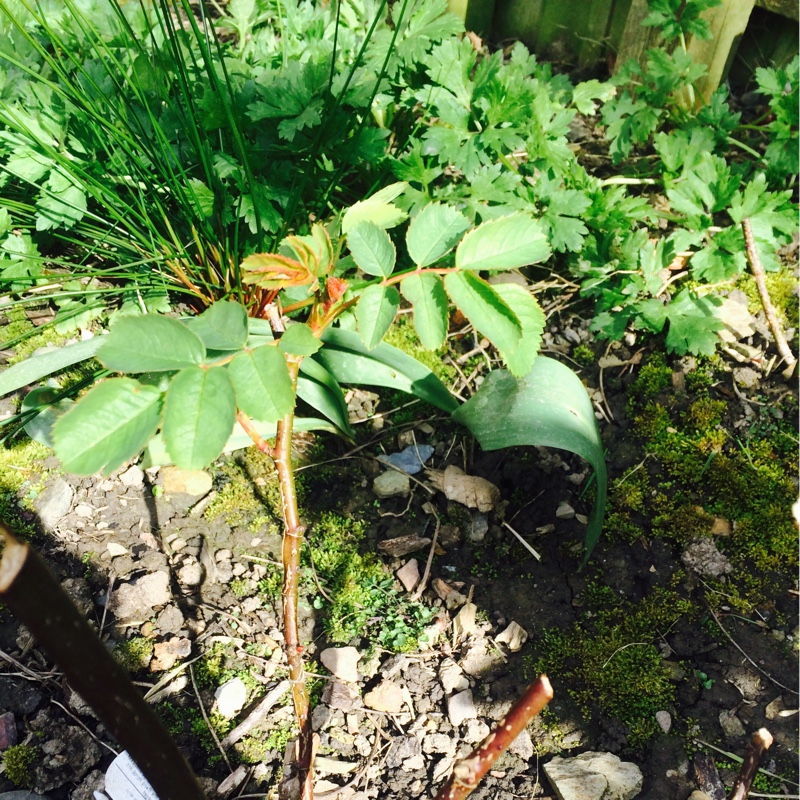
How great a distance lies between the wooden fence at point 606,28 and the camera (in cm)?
269

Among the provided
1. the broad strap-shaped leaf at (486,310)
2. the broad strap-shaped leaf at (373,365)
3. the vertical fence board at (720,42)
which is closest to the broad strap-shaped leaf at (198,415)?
the broad strap-shaped leaf at (486,310)

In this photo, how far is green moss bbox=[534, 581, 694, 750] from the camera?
5.08ft

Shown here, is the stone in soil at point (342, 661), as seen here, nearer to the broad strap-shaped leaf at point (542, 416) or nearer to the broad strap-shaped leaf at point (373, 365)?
the broad strap-shaped leaf at point (542, 416)

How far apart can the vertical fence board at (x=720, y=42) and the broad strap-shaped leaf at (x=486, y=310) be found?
7.02 feet

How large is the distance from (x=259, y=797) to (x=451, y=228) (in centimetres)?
116

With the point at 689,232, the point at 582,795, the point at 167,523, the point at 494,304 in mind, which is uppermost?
the point at 494,304

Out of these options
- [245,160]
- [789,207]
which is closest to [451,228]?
[245,160]

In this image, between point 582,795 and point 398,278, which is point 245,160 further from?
point 582,795

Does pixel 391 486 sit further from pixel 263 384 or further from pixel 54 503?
pixel 263 384

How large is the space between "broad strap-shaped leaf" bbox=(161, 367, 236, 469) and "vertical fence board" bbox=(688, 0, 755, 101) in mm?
2540

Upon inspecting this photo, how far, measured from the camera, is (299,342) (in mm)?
1082

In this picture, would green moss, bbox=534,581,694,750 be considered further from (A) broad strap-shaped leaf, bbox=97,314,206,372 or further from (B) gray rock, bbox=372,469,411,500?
(A) broad strap-shaped leaf, bbox=97,314,206,372

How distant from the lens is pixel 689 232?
7.36ft

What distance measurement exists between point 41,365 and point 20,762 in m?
0.85
